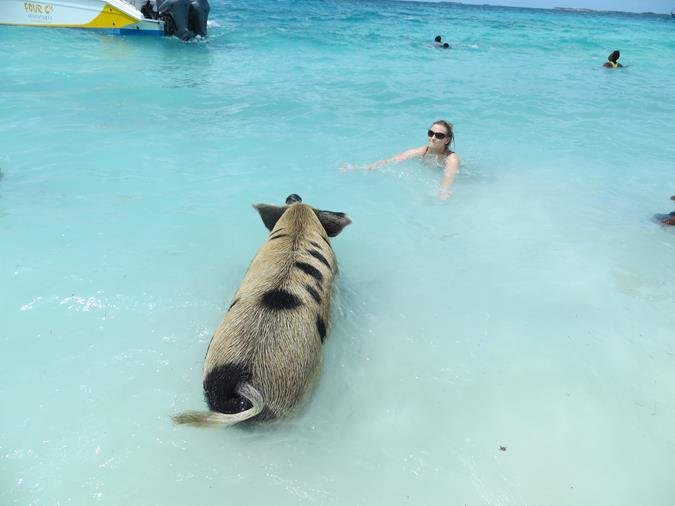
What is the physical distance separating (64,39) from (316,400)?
53.0ft

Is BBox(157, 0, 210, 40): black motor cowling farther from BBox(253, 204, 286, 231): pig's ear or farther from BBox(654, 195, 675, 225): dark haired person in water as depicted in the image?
BBox(654, 195, 675, 225): dark haired person in water

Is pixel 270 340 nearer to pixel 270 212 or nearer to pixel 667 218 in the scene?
pixel 270 212

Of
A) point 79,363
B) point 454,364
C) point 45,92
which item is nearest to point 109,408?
point 79,363

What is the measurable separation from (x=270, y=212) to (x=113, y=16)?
52.9 ft

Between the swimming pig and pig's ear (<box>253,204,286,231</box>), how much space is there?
640 mm

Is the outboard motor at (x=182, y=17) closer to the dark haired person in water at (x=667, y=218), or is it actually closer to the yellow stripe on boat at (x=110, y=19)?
the yellow stripe on boat at (x=110, y=19)

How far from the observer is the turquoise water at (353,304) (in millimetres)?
2539

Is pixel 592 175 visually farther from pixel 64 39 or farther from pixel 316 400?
pixel 64 39

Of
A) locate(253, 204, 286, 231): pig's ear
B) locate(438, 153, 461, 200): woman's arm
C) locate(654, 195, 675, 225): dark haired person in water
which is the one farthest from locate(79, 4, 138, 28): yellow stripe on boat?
locate(654, 195, 675, 225): dark haired person in water

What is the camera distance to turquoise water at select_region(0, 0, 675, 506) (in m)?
2.54

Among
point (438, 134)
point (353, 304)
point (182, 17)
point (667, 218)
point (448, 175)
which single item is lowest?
point (353, 304)

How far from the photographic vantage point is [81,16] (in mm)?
16016

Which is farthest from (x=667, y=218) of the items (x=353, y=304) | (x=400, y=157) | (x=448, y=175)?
(x=353, y=304)

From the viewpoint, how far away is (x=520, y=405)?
302 centimetres
